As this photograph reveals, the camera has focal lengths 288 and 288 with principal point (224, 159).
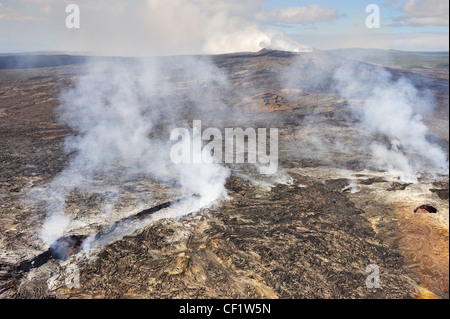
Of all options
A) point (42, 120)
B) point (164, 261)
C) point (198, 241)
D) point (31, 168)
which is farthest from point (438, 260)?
point (42, 120)

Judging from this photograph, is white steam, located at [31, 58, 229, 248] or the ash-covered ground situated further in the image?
white steam, located at [31, 58, 229, 248]

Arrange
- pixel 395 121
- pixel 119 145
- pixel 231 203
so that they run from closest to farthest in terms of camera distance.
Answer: pixel 231 203 → pixel 119 145 → pixel 395 121

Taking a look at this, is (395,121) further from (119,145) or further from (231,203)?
Result: (119,145)

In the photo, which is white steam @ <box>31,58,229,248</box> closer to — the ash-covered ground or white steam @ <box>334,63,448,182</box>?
the ash-covered ground

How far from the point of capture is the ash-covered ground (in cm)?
681

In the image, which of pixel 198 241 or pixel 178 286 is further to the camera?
pixel 198 241

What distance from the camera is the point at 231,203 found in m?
9.95

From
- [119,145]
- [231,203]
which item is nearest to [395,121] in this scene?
→ [231,203]

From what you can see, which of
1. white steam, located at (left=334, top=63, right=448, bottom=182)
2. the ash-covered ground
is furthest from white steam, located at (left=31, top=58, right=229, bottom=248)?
white steam, located at (left=334, top=63, right=448, bottom=182)

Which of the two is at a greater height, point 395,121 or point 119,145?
point 395,121

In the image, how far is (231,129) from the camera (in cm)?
1842
